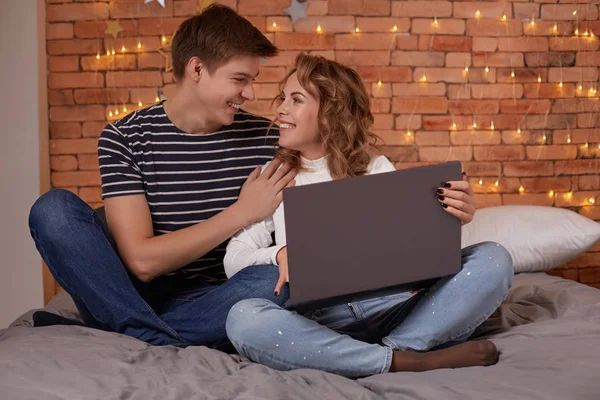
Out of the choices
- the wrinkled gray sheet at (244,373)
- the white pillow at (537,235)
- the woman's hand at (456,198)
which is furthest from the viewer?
the white pillow at (537,235)

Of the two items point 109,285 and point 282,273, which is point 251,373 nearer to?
point 282,273

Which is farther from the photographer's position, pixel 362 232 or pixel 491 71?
pixel 491 71

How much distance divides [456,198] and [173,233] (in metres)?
0.69

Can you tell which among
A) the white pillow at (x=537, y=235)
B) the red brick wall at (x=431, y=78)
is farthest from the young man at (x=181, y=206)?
the red brick wall at (x=431, y=78)

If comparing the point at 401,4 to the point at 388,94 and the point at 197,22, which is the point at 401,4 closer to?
the point at 388,94

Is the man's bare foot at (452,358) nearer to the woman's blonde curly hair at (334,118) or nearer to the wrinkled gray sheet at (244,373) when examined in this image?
the wrinkled gray sheet at (244,373)

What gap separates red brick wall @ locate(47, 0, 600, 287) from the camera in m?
2.90

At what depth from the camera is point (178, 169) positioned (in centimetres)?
185

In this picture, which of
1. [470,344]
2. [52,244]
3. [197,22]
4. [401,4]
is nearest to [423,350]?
[470,344]

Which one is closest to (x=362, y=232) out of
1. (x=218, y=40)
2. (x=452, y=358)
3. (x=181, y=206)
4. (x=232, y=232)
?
(x=452, y=358)

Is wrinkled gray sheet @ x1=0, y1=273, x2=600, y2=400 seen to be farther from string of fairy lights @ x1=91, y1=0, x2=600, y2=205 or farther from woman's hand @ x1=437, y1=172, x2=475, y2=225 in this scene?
string of fairy lights @ x1=91, y1=0, x2=600, y2=205

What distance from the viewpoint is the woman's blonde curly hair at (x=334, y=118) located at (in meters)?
1.80

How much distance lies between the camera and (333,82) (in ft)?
5.98

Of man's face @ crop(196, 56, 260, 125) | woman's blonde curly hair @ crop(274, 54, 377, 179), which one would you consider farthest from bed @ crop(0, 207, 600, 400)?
man's face @ crop(196, 56, 260, 125)
